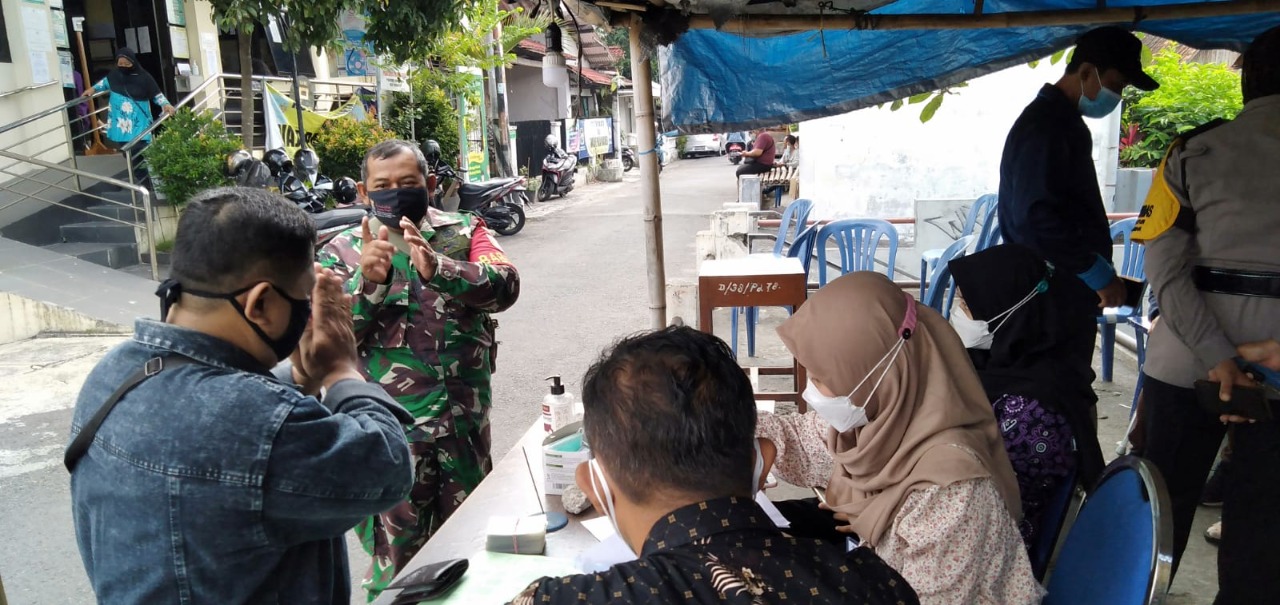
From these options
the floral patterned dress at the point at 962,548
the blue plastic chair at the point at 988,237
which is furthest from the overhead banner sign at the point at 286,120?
the floral patterned dress at the point at 962,548

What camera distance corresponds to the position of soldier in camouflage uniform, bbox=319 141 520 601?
244cm

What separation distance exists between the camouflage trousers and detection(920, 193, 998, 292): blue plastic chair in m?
4.00

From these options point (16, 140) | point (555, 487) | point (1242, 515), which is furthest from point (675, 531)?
point (16, 140)

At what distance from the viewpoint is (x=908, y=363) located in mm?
1718

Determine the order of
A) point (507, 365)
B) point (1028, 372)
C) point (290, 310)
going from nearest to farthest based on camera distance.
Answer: point (290, 310)
point (1028, 372)
point (507, 365)

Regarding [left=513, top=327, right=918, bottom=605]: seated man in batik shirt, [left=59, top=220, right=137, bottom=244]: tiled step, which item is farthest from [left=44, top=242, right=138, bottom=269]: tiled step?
[left=513, top=327, right=918, bottom=605]: seated man in batik shirt

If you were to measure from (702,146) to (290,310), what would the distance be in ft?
114

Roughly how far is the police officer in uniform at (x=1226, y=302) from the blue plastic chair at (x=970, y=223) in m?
3.18

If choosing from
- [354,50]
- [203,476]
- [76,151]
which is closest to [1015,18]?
[203,476]

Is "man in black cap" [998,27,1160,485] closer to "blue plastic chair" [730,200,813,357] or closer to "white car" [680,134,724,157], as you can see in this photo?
"blue plastic chair" [730,200,813,357]

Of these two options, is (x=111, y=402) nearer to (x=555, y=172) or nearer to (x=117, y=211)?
(x=117, y=211)

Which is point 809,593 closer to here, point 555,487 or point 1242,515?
point 555,487

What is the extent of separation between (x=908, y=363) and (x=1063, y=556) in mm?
515

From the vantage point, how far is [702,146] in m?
35.2
